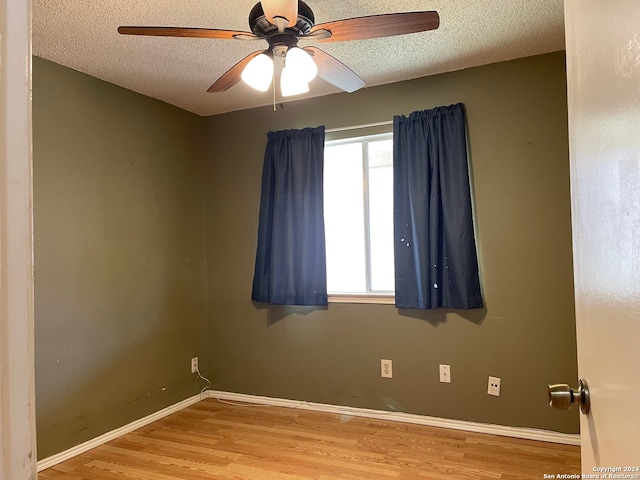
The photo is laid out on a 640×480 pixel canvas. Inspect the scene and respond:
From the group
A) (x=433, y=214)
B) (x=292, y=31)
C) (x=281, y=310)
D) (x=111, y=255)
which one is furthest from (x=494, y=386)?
(x=111, y=255)

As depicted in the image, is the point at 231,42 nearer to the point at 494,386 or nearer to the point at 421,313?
the point at 421,313

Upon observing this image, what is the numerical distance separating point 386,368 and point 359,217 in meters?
1.12

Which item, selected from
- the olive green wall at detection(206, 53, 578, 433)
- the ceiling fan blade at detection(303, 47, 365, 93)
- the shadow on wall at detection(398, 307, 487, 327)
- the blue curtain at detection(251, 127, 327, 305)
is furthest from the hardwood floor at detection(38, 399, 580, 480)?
the ceiling fan blade at detection(303, 47, 365, 93)

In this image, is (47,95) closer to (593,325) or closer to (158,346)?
(158,346)

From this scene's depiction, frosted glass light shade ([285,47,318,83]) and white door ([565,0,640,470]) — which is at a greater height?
frosted glass light shade ([285,47,318,83])

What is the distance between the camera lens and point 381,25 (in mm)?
1786

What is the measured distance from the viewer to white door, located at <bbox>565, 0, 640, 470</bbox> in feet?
1.95

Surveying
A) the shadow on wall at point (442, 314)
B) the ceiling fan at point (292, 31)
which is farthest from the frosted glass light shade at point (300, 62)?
the shadow on wall at point (442, 314)

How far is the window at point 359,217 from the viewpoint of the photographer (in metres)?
3.40

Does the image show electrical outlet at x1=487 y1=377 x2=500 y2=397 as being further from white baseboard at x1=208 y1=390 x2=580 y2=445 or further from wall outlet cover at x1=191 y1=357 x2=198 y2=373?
wall outlet cover at x1=191 y1=357 x2=198 y2=373

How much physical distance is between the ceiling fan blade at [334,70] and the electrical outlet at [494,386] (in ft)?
6.65

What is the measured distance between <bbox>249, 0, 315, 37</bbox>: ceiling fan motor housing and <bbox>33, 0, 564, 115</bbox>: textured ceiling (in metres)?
0.40

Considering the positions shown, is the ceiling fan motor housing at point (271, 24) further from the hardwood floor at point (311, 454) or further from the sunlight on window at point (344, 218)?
the hardwood floor at point (311, 454)

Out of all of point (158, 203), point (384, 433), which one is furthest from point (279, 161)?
point (384, 433)
